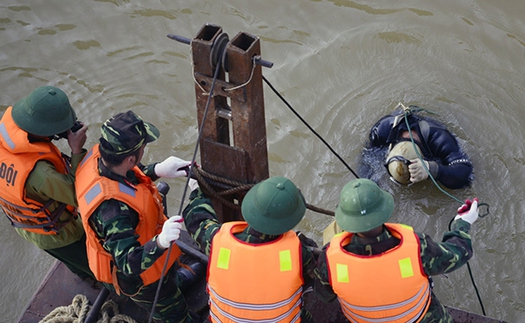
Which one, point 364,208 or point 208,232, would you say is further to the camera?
point 208,232

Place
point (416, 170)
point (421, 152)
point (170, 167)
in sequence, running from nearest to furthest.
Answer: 1. point (170, 167)
2. point (416, 170)
3. point (421, 152)

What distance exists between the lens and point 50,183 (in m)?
3.54

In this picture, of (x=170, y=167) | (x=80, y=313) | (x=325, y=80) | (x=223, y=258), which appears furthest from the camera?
(x=325, y=80)

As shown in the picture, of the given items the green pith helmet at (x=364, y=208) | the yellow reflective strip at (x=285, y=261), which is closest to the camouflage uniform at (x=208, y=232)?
the yellow reflective strip at (x=285, y=261)

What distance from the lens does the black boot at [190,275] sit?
13.8 feet

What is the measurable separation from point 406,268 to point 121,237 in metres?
1.52

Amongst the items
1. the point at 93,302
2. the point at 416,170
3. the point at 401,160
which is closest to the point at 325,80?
the point at 401,160

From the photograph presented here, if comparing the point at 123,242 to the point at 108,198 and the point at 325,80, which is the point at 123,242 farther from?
the point at 325,80

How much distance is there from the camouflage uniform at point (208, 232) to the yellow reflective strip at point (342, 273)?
203mm

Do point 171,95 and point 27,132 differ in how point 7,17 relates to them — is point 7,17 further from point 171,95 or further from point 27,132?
point 27,132

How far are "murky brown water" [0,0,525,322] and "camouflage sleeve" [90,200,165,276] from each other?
301 centimetres

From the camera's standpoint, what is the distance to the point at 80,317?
13.3 feet

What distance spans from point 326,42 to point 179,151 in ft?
7.91

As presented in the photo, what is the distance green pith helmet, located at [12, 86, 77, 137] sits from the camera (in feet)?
11.3
